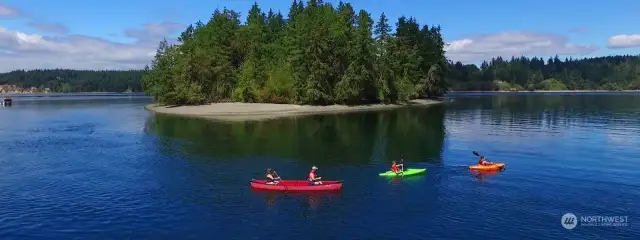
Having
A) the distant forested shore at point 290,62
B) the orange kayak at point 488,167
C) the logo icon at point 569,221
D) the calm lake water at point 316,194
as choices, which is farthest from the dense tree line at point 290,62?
the logo icon at point 569,221

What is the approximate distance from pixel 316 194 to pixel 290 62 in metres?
99.8

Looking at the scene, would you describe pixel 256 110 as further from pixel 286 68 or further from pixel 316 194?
pixel 316 194

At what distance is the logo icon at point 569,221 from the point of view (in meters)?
28.6

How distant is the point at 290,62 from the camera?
5246 inches

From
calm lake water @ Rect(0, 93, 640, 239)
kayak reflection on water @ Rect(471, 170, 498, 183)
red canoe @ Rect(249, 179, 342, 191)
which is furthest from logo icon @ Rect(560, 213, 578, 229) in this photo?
red canoe @ Rect(249, 179, 342, 191)

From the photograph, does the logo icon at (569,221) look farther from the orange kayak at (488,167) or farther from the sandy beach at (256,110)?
the sandy beach at (256,110)

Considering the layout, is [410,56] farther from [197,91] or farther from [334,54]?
[197,91]

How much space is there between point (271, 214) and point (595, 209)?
21712 mm

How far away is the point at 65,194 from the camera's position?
36.7 metres

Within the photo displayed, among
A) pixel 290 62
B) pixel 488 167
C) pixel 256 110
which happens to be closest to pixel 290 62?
pixel 290 62

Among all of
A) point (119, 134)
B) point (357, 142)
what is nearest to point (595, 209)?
point (357, 142)

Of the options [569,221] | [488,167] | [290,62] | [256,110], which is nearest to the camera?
[569,221]

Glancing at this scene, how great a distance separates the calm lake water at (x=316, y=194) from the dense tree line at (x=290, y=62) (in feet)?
192

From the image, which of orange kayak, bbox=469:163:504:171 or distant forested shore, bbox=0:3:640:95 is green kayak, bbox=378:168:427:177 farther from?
distant forested shore, bbox=0:3:640:95
